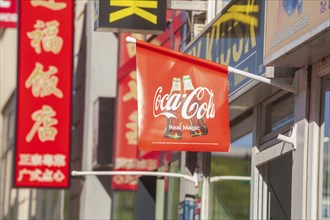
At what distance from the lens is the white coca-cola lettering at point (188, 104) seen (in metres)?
12.4

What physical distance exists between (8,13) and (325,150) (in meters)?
19.2

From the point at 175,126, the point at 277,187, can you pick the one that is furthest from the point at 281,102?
the point at 175,126

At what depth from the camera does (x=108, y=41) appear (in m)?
26.0

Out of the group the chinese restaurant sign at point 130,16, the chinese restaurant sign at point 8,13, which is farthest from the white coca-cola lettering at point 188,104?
the chinese restaurant sign at point 8,13

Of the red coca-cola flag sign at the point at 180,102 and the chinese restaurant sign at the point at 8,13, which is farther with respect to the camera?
the chinese restaurant sign at the point at 8,13

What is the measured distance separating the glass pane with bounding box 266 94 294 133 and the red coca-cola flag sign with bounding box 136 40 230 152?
3.56 ft

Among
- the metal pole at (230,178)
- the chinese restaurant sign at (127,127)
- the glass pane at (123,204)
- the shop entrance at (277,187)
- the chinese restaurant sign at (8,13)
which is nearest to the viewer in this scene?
the shop entrance at (277,187)

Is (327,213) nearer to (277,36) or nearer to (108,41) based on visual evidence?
(277,36)

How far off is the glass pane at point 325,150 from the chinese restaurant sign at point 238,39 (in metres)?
1.13

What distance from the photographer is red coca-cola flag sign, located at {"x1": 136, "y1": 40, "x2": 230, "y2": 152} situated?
12.4 meters

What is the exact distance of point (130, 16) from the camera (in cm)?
1609

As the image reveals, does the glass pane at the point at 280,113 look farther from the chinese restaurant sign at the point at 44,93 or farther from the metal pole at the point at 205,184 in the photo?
the chinese restaurant sign at the point at 44,93

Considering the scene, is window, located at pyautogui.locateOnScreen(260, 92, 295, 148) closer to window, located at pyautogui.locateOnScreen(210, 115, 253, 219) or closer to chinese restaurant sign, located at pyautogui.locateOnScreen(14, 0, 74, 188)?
window, located at pyautogui.locateOnScreen(210, 115, 253, 219)

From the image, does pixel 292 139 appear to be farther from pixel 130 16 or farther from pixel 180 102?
pixel 130 16
